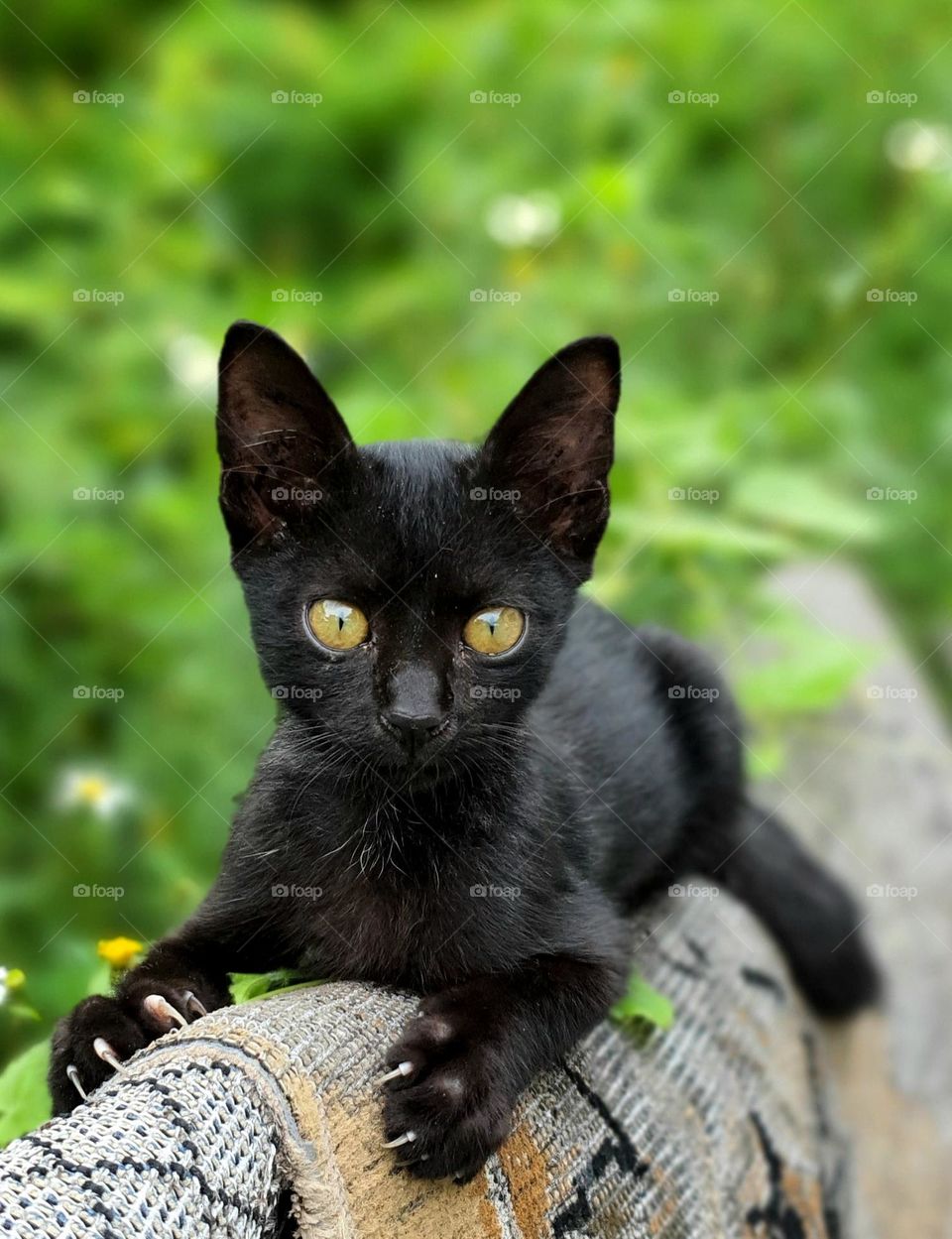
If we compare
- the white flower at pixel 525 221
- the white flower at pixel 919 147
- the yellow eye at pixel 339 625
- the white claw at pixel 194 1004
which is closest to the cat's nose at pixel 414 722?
the yellow eye at pixel 339 625

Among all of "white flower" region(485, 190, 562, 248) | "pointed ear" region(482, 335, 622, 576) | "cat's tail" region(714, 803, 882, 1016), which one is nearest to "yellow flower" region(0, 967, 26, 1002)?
"pointed ear" region(482, 335, 622, 576)

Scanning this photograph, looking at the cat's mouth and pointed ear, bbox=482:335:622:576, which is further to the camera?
pointed ear, bbox=482:335:622:576

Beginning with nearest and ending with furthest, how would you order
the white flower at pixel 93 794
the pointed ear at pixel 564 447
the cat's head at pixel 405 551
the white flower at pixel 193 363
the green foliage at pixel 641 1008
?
1. the cat's head at pixel 405 551
2. the pointed ear at pixel 564 447
3. the green foliage at pixel 641 1008
4. the white flower at pixel 93 794
5. the white flower at pixel 193 363

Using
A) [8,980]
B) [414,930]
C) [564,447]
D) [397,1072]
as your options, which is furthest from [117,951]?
[564,447]

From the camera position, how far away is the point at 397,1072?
1303mm

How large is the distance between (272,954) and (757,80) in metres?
4.54

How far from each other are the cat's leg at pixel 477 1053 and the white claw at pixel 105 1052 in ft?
0.95

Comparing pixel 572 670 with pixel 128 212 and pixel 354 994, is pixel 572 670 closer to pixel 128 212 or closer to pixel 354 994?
pixel 354 994

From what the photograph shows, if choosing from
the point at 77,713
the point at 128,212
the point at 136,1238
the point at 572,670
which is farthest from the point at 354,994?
the point at 128,212

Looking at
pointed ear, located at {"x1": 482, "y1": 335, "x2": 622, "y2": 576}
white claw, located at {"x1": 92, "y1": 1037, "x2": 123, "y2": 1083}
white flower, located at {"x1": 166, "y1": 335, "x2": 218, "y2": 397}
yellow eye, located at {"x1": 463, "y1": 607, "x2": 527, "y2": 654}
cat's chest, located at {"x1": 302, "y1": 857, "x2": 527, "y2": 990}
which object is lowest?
white claw, located at {"x1": 92, "y1": 1037, "x2": 123, "y2": 1083}

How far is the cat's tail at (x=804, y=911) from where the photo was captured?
2553mm

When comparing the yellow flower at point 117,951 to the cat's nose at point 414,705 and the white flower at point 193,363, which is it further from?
the white flower at point 193,363

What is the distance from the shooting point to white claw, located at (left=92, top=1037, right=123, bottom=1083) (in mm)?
1376

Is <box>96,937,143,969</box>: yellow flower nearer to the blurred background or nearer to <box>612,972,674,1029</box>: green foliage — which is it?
the blurred background
